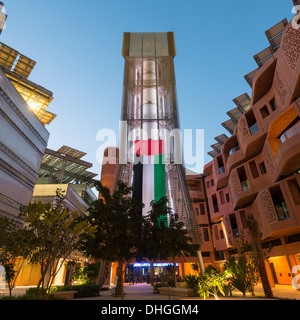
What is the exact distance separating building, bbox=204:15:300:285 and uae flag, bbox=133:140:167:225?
35.2ft

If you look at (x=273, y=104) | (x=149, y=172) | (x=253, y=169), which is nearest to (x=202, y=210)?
(x=149, y=172)

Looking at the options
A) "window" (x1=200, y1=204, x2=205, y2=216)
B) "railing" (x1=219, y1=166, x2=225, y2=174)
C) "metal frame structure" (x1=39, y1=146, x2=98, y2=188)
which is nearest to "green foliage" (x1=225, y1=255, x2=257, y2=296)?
"railing" (x1=219, y1=166, x2=225, y2=174)

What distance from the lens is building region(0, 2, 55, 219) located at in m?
20.6

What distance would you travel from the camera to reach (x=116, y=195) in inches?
464

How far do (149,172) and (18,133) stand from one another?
19.4m

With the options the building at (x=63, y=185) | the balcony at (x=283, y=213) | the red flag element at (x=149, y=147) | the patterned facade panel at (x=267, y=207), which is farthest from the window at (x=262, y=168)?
the building at (x=63, y=185)

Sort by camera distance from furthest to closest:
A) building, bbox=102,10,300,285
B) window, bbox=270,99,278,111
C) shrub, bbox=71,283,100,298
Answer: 1. window, bbox=270,99,278,111
2. building, bbox=102,10,300,285
3. shrub, bbox=71,283,100,298

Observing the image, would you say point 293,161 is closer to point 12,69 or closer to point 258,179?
point 258,179

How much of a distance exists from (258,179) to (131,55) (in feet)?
89.2

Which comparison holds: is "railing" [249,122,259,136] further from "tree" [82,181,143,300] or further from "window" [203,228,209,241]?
"window" [203,228,209,241]

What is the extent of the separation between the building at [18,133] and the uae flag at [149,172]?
14.6 metres

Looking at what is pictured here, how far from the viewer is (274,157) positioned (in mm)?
21016

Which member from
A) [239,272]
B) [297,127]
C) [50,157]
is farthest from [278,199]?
[50,157]

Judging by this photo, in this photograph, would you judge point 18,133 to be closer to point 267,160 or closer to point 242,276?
point 242,276
